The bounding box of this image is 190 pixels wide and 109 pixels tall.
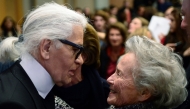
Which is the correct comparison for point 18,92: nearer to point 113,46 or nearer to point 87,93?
point 87,93

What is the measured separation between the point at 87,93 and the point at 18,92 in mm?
1082

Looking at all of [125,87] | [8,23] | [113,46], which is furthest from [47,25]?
[8,23]

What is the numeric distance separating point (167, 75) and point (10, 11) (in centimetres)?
867

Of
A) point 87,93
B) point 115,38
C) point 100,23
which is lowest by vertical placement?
point 100,23

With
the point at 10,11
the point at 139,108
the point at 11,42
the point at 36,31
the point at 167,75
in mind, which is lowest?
the point at 10,11

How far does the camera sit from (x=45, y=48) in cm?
197

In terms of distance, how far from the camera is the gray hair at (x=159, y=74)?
2293 millimetres

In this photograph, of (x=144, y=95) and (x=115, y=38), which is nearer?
(x=144, y=95)

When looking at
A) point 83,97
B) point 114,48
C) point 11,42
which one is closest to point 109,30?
point 114,48

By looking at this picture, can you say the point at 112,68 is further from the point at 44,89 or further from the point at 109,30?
the point at 44,89

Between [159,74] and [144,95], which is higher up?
[159,74]

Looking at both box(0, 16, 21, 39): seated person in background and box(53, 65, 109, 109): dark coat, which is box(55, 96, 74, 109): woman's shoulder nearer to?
box(53, 65, 109, 109): dark coat

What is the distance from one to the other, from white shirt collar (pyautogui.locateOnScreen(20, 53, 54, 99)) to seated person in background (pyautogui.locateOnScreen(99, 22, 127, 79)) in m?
3.36

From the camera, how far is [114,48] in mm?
5820
